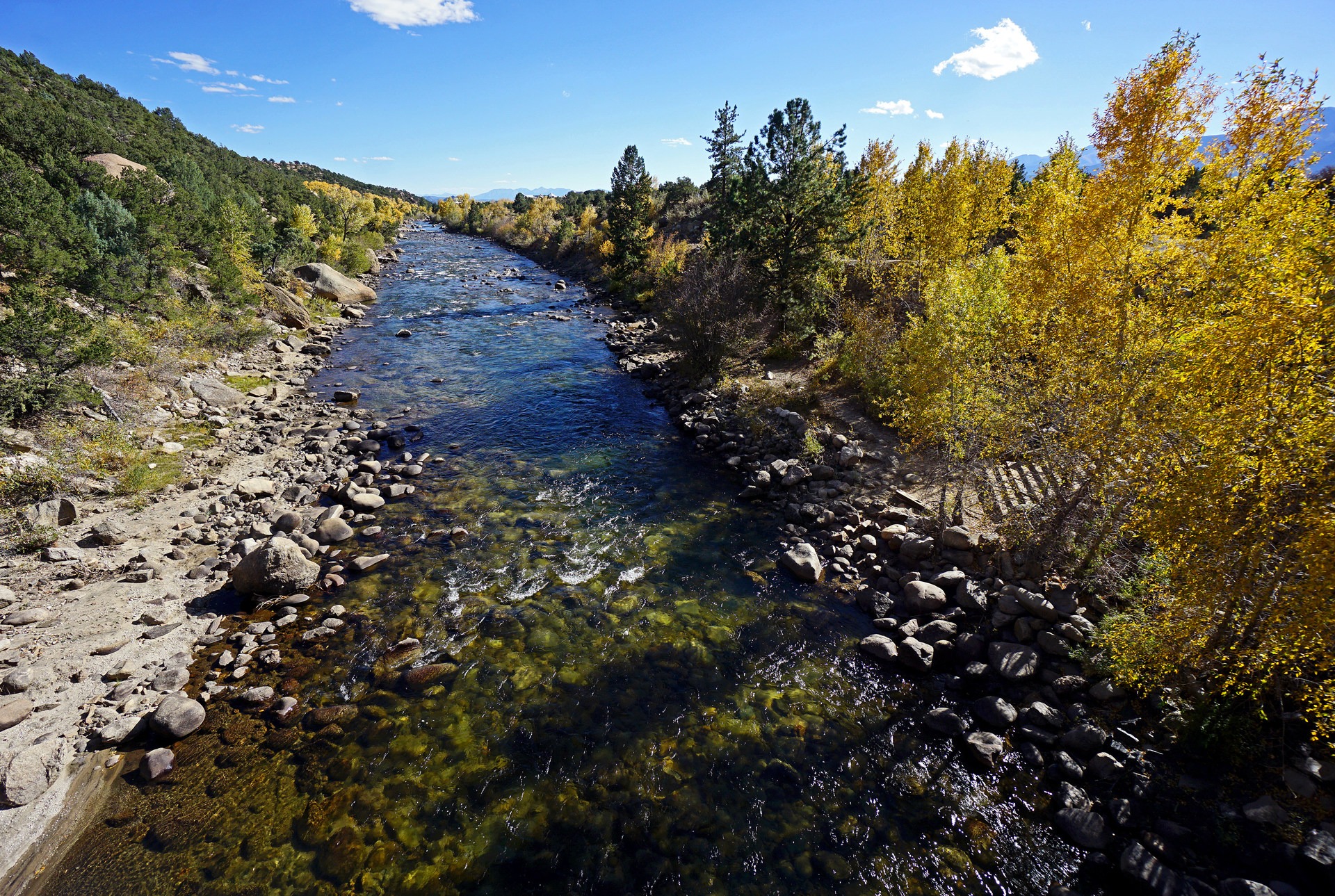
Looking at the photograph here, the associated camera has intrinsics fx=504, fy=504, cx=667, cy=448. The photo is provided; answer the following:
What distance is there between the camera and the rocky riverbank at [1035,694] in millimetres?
7078

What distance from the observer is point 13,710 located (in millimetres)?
8180

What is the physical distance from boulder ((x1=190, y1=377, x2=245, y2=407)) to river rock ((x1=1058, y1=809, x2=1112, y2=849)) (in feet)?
91.2

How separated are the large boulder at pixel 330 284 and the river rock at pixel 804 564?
4154 cm

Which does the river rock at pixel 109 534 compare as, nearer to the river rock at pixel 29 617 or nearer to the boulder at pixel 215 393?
the river rock at pixel 29 617

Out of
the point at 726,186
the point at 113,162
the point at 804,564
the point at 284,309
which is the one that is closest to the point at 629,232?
the point at 726,186

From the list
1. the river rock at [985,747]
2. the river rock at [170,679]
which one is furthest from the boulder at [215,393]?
the river rock at [985,747]

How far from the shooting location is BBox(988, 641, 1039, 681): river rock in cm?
1006

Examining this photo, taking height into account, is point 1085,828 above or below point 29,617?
above

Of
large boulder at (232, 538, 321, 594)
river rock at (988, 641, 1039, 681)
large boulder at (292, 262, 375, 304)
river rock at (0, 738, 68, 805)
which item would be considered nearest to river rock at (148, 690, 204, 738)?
river rock at (0, 738, 68, 805)

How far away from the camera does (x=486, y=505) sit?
15.9 metres

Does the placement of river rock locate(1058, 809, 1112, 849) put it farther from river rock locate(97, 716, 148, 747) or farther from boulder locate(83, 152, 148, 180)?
boulder locate(83, 152, 148, 180)

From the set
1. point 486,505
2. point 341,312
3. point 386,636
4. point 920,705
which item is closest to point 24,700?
point 386,636

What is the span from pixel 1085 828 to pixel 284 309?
4131cm

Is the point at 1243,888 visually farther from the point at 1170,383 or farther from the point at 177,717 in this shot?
the point at 177,717
